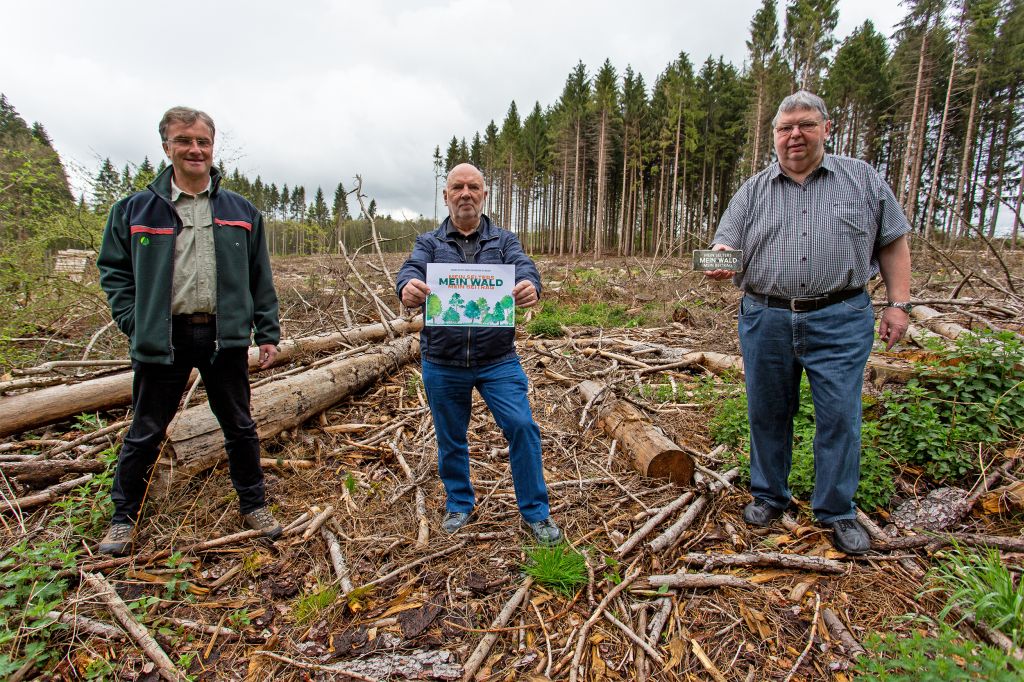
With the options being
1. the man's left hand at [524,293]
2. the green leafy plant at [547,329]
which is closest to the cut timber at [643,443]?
the man's left hand at [524,293]

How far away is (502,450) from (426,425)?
0.86 meters

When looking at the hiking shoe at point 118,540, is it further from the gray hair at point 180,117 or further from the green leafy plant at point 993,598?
the green leafy plant at point 993,598

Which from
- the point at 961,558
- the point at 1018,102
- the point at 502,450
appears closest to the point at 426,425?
the point at 502,450

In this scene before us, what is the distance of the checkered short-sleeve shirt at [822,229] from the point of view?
105 inches

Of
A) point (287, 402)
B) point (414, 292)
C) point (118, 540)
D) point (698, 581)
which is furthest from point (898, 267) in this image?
point (118, 540)

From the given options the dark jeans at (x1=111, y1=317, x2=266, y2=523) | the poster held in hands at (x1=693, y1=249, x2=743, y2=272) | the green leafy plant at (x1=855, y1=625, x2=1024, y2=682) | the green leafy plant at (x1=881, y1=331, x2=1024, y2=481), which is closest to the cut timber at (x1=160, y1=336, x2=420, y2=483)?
the dark jeans at (x1=111, y1=317, x2=266, y2=523)

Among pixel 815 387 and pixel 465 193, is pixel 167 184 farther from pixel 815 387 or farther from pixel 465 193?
pixel 815 387

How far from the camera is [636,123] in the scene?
36.0 meters

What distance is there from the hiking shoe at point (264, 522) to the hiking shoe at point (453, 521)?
3.77ft

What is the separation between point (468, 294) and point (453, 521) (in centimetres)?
159

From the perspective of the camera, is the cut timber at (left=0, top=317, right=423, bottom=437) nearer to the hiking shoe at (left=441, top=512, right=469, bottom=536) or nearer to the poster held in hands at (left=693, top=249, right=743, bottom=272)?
the hiking shoe at (left=441, top=512, right=469, bottom=536)

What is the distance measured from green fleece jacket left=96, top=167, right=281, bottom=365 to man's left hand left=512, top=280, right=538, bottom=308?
5.81 feet

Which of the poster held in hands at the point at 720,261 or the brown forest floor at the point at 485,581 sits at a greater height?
the poster held in hands at the point at 720,261

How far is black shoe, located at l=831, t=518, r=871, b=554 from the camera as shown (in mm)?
2740
